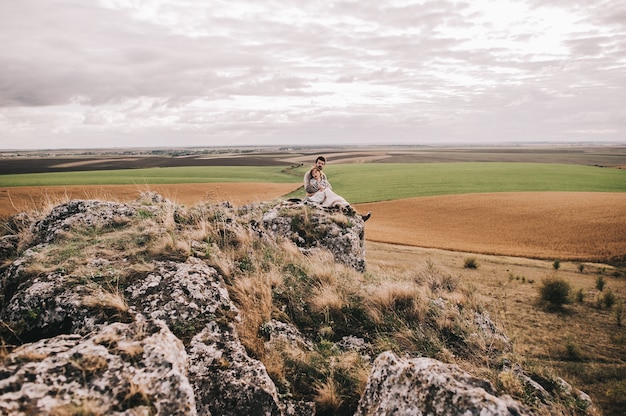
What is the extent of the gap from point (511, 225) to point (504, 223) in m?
0.85

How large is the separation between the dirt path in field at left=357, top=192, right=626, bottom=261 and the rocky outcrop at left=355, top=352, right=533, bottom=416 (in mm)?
20620

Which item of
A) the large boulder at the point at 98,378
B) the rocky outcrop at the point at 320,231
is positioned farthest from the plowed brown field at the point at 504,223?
the large boulder at the point at 98,378

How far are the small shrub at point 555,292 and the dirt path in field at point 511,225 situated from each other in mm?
9735

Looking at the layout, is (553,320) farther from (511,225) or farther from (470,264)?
(511,225)

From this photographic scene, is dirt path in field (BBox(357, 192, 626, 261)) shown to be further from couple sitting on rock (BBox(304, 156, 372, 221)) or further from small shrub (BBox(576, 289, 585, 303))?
couple sitting on rock (BBox(304, 156, 372, 221))

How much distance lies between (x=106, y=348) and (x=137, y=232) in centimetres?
381

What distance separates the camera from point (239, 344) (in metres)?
3.83

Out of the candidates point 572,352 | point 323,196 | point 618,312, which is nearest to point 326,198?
point 323,196

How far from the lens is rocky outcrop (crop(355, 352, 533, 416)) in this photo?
2.64 m

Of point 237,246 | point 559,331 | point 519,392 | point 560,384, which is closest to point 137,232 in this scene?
point 237,246

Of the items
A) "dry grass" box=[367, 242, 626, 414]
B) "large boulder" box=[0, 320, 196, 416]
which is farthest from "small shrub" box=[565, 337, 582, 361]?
"large boulder" box=[0, 320, 196, 416]

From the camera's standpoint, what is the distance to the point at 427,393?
284cm

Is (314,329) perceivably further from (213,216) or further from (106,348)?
(213,216)

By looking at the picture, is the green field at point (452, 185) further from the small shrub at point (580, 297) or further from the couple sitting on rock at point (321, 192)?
the couple sitting on rock at point (321, 192)
